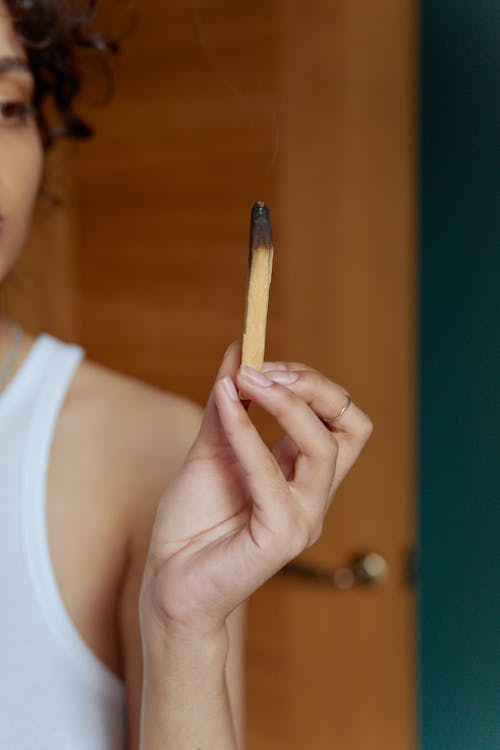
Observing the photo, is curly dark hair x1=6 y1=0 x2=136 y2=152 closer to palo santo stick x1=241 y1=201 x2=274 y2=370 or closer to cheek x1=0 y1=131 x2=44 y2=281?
cheek x1=0 y1=131 x2=44 y2=281

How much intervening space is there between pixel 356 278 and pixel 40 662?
60 centimetres

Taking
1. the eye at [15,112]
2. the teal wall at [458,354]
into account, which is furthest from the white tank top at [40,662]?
the teal wall at [458,354]

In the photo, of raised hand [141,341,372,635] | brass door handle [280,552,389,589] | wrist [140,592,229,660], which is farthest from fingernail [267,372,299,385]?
brass door handle [280,552,389,589]

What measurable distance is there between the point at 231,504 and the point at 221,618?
0.06 metres

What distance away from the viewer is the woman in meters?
0.52

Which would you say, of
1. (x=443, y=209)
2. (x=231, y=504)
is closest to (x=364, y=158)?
(x=443, y=209)

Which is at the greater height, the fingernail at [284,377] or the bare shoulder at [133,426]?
the fingernail at [284,377]

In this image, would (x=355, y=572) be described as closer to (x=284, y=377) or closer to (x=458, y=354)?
(x=458, y=354)

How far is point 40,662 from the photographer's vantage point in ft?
2.31

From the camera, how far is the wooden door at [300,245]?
1119 millimetres

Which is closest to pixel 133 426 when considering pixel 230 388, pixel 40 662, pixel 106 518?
pixel 106 518

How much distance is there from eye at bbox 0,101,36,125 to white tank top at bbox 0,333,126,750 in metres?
0.26

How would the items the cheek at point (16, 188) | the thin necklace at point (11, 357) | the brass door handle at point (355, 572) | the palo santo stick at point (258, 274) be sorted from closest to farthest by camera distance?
the palo santo stick at point (258, 274) < the cheek at point (16, 188) < the thin necklace at point (11, 357) < the brass door handle at point (355, 572)

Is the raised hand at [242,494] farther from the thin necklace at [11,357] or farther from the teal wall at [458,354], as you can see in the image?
the teal wall at [458,354]
